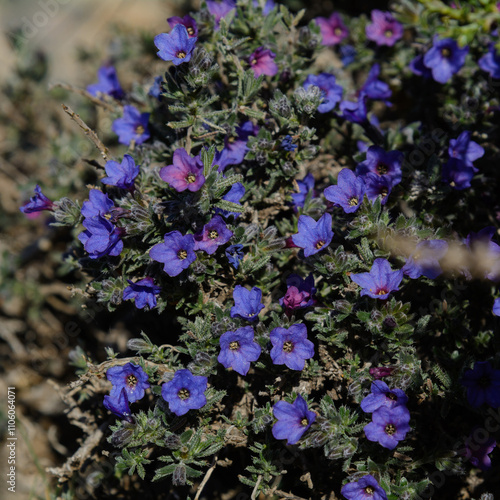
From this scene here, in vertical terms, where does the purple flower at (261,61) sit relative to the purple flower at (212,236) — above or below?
above

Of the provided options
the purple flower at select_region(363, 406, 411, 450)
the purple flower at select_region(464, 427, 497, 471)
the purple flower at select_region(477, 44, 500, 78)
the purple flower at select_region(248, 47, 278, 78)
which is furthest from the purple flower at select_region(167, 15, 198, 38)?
the purple flower at select_region(464, 427, 497, 471)

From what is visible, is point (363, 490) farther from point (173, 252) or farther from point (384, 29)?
point (384, 29)

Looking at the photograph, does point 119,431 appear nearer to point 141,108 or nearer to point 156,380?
point 156,380

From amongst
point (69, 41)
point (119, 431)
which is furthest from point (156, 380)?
point (69, 41)

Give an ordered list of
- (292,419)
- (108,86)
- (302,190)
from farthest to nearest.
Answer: (108,86) < (302,190) < (292,419)

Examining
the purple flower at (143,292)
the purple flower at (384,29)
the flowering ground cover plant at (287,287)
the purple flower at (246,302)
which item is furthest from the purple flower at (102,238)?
the purple flower at (384,29)

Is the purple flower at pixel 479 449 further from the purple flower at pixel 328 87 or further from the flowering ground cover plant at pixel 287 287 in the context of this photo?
the purple flower at pixel 328 87

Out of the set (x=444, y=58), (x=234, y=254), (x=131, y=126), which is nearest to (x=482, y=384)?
(x=234, y=254)
